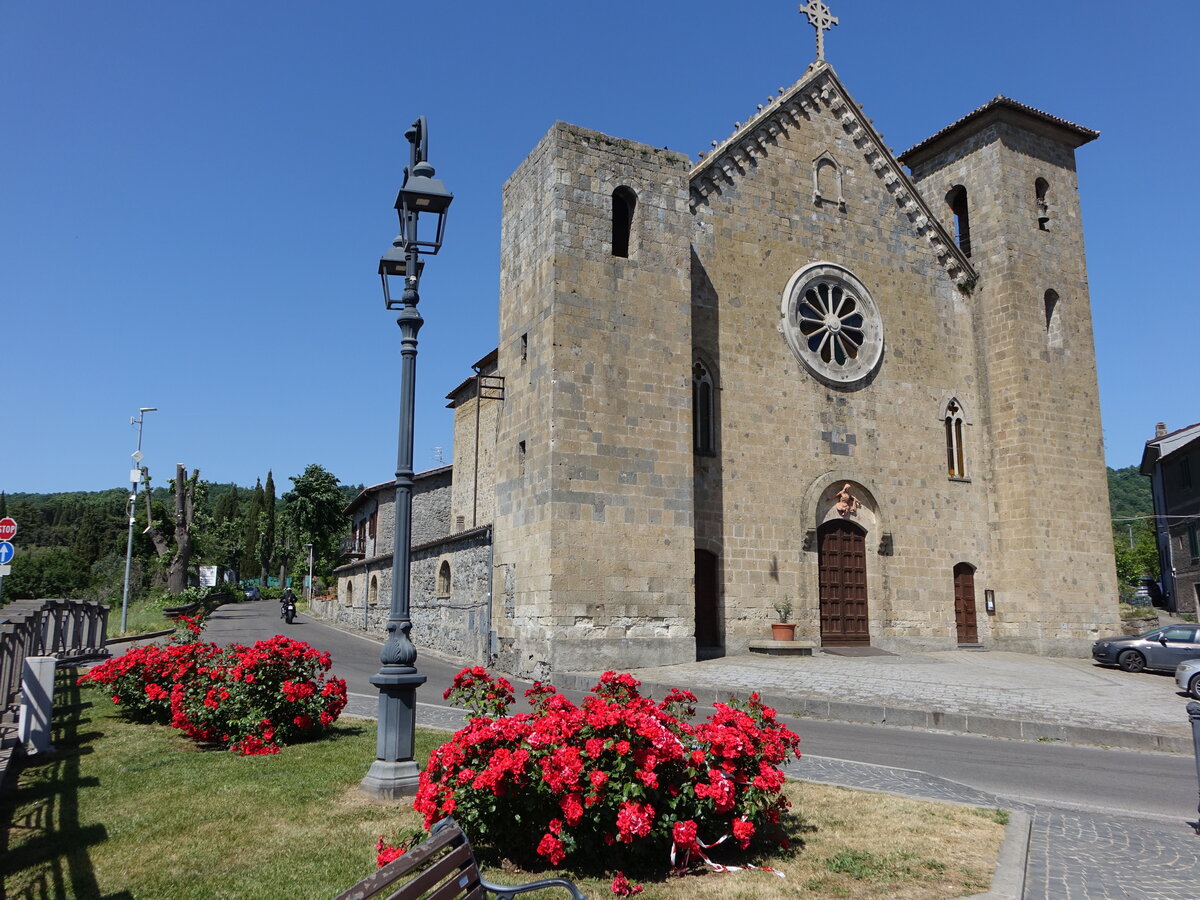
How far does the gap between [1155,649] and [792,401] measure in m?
10.1

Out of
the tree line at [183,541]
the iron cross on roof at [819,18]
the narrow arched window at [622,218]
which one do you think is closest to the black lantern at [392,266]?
the narrow arched window at [622,218]

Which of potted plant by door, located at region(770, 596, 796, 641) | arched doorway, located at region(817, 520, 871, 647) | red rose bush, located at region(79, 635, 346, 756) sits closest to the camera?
red rose bush, located at region(79, 635, 346, 756)

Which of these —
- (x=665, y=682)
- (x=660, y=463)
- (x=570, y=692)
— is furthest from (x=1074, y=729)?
(x=660, y=463)

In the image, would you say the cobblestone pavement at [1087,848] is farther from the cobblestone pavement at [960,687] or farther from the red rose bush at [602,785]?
the cobblestone pavement at [960,687]

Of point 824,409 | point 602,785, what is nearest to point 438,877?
point 602,785

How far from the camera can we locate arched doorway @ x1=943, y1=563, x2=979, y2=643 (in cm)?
2177

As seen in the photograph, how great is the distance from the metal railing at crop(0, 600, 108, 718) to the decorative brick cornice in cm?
1534

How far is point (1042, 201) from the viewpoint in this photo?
24.2 meters

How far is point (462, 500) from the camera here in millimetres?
29031

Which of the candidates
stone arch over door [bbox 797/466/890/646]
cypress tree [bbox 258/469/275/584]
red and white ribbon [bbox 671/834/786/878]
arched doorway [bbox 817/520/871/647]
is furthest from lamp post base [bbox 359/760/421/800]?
cypress tree [bbox 258/469/275/584]

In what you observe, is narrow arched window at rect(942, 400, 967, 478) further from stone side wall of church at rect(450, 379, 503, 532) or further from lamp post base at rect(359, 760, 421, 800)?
lamp post base at rect(359, 760, 421, 800)

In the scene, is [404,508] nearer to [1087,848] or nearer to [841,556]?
[1087,848]

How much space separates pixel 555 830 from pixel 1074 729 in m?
9.00

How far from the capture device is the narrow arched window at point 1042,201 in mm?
23984
